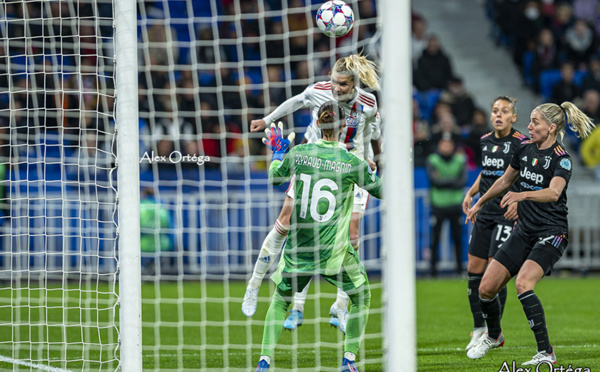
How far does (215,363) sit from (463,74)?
13.5 meters

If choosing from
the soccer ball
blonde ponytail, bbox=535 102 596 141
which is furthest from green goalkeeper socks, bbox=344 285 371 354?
the soccer ball

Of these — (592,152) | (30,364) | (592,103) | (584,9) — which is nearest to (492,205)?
(30,364)

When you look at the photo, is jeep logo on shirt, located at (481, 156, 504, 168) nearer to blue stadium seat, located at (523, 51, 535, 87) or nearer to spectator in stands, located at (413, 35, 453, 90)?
spectator in stands, located at (413, 35, 453, 90)

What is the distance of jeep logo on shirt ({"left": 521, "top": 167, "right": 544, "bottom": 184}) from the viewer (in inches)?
249

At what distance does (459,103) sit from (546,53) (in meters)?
2.62

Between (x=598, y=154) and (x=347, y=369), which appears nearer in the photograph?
(x=347, y=369)

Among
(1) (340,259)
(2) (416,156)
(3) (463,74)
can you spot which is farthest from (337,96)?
(3) (463,74)

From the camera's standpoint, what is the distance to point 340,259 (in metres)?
5.63

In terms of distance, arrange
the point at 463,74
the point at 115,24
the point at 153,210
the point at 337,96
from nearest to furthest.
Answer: the point at 115,24
the point at 337,96
the point at 153,210
the point at 463,74

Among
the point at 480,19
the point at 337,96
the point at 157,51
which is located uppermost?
the point at 480,19

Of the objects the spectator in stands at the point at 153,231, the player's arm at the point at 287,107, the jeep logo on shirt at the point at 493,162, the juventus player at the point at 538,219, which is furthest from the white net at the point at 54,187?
the juventus player at the point at 538,219

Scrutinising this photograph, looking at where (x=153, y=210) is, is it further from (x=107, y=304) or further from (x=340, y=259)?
(x=340, y=259)

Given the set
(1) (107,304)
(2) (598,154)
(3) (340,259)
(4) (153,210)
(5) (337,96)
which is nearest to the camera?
(3) (340,259)

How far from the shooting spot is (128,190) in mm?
4941
